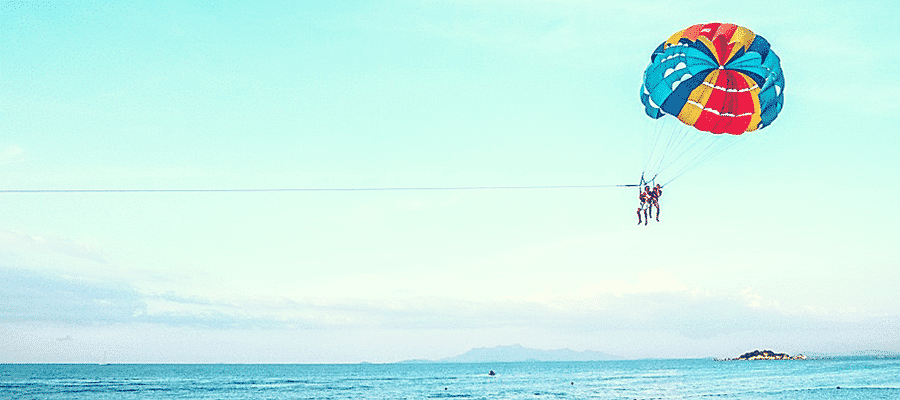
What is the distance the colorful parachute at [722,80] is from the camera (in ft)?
70.7

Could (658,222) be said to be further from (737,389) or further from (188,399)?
(188,399)

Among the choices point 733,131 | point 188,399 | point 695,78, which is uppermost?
point 695,78

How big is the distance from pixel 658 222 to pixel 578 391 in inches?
2255

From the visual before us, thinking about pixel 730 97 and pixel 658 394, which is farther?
pixel 658 394

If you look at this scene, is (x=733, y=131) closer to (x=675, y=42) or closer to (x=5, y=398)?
(x=675, y=42)

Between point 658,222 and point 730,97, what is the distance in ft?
13.9

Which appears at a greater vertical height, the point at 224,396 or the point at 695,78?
the point at 695,78

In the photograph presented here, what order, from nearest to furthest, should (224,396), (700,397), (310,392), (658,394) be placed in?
(700,397) → (658,394) → (224,396) → (310,392)

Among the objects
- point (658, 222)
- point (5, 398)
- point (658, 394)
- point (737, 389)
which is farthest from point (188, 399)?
point (658, 222)

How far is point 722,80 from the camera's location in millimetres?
21703

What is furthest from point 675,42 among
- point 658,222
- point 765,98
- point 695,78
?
point 658,222

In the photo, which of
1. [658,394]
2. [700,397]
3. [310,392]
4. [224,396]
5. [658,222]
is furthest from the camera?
[310,392]

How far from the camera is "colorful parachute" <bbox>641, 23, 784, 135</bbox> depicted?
21.6 metres

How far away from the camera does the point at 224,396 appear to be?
71.2 m
